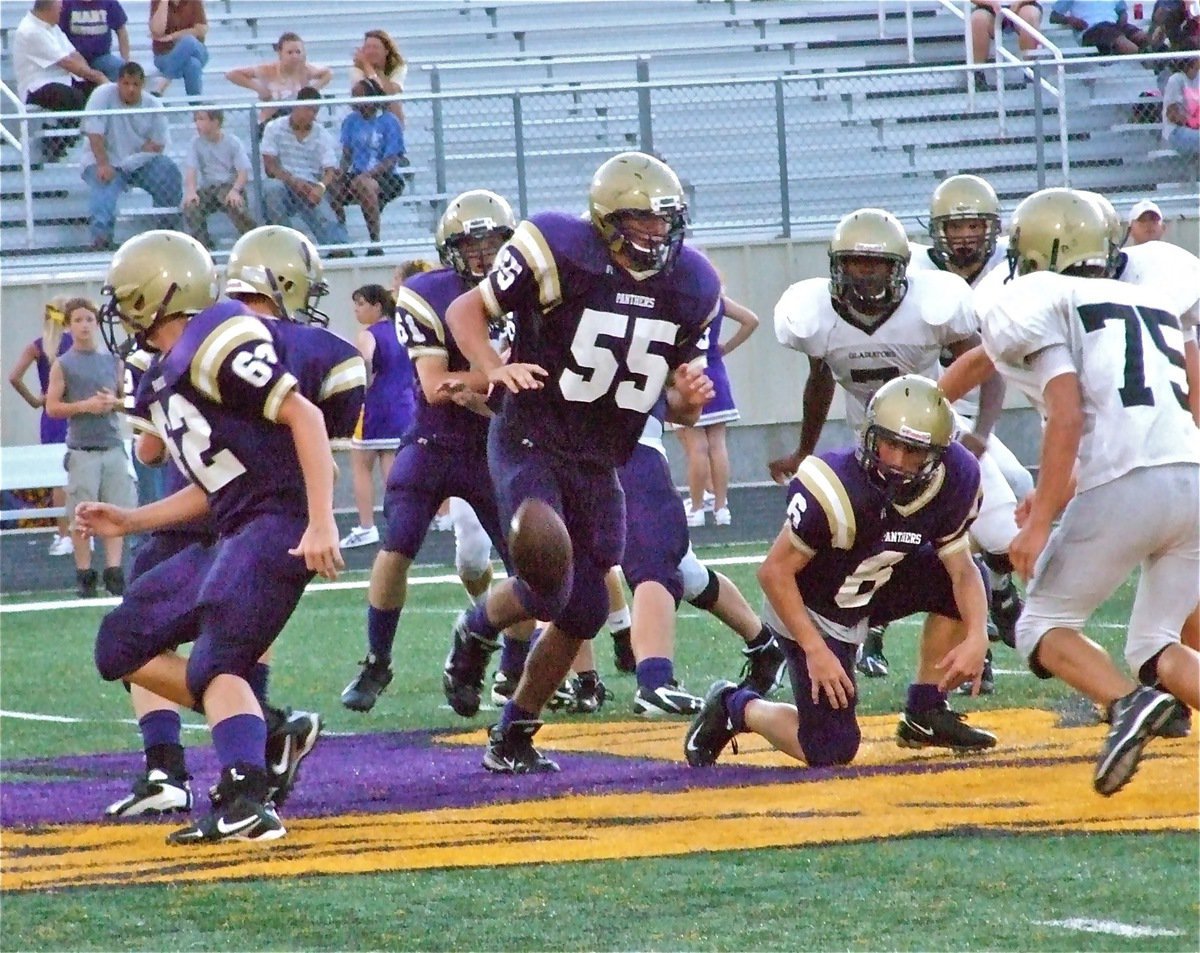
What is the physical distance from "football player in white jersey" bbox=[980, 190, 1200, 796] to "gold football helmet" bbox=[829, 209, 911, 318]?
1140mm

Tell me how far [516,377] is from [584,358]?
290mm

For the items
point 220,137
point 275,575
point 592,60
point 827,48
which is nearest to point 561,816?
point 275,575

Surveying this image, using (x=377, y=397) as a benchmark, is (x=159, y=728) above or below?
below

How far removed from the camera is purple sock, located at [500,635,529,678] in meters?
6.80

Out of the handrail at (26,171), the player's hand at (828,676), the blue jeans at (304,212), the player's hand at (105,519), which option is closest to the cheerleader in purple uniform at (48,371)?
the handrail at (26,171)

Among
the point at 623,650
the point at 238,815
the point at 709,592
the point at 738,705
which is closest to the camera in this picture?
the point at 238,815

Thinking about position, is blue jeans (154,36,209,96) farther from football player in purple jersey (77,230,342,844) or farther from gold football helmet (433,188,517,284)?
football player in purple jersey (77,230,342,844)

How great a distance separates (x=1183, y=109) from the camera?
48.7ft

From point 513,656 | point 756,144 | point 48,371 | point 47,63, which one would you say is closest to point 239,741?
point 513,656

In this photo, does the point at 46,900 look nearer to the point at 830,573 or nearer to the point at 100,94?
the point at 830,573

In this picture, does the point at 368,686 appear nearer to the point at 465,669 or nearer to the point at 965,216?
the point at 465,669

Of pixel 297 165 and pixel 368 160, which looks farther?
pixel 368 160

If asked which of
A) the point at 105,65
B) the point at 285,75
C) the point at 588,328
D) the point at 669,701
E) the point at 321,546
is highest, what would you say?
the point at 105,65

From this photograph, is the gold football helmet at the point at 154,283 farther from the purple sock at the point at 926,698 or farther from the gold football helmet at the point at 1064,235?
the purple sock at the point at 926,698
